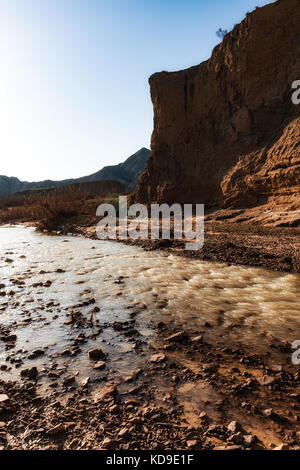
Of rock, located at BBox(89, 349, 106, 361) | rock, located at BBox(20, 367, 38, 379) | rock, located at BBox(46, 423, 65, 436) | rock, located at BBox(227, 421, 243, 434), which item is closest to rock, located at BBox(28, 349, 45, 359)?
rock, located at BBox(20, 367, 38, 379)

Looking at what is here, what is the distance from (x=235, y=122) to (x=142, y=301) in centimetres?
1437

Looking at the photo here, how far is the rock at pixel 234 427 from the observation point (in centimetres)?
210

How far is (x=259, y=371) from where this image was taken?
9.59 feet

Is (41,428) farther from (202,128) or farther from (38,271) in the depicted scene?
(202,128)

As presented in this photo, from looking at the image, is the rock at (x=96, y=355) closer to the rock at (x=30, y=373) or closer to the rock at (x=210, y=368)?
the rock at (x=30, y=373)

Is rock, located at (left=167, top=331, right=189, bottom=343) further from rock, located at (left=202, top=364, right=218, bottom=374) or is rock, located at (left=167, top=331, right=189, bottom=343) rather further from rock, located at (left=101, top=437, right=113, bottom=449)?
rock, located at (left=101, top=437, right=113, bottom=449)

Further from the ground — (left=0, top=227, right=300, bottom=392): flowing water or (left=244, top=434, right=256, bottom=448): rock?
(left=244, top=434, right=256, bottom=448): rock

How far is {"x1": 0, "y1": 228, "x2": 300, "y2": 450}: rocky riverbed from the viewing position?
2170mm

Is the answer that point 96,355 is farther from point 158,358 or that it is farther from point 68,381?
point 158,358

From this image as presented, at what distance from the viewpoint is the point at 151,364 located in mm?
3131

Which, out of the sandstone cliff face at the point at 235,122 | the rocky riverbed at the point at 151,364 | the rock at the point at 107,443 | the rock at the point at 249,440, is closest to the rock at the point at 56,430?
the rocky riverbed at the point at 151,364

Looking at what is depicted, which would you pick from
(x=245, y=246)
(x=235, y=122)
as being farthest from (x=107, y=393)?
(x=235, y=122)

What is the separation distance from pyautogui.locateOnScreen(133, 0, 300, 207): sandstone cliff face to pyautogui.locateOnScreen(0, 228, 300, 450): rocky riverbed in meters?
8.31

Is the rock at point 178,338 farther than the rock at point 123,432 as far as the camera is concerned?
Yes
